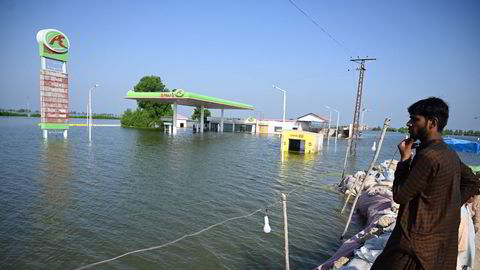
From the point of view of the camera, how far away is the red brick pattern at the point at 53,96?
2880 centimetres

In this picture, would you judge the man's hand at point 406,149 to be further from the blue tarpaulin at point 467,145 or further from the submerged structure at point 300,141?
the blue tarpaulin at point 467,145

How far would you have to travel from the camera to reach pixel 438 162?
6.79 ft

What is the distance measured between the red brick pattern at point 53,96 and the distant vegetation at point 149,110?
1480 inches

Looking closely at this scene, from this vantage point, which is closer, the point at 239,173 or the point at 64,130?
the point at 239,173

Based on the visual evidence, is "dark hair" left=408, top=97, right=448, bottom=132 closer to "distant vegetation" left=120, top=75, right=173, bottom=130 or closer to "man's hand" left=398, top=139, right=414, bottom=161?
"man's hand" left=398, top=139, right=414, bottom=161

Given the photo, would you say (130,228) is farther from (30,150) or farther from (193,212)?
(30,150)

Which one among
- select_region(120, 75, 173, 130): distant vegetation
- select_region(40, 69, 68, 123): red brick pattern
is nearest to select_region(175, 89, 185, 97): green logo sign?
select_region(40, 69, 68, 123): red brick pattern

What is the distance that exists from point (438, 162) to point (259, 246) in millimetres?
6352

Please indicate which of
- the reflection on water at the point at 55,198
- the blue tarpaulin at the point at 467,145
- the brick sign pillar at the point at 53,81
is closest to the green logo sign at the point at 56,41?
the brick sign pillar at the point at 53,81

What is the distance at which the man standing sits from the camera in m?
2.10

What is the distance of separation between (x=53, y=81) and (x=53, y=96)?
1503 mm

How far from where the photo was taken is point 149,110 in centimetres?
7025

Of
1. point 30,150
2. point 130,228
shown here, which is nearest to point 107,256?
point 130,228

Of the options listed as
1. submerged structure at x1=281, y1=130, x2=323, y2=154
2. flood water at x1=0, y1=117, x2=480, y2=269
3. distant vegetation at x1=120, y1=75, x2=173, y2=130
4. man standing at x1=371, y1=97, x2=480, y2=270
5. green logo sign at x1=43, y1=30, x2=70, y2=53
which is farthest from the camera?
distant vegetation at x1=120, y1=75, x2=173, y2=130
